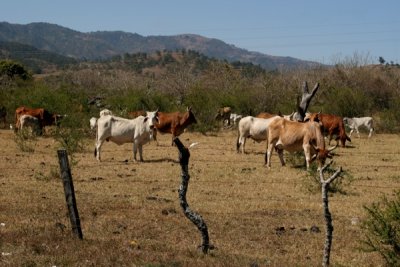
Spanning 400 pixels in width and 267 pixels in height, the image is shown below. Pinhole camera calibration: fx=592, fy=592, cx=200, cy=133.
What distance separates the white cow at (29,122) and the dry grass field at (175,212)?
7.02 meters

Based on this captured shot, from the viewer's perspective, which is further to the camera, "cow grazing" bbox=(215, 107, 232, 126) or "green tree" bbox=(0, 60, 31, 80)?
"green tree" bbox=(0, 60, 31, 80)

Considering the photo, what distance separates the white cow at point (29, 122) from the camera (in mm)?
26766

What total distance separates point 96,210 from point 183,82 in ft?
131

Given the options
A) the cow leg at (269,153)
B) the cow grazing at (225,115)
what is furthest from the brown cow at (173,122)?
the cow grazing at (225,115)

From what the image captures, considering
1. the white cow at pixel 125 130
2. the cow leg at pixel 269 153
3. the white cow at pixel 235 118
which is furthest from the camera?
the white cow at pixel 235 118

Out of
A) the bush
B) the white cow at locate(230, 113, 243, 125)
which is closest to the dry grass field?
the bush

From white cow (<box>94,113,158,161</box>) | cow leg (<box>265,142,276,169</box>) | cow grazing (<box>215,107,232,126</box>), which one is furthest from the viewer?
cow grazing (<box>215,107,232,126</box>)

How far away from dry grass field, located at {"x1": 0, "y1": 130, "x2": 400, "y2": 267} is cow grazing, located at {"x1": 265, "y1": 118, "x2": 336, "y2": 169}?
0.69 metres

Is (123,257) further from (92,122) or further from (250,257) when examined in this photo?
(92,122)

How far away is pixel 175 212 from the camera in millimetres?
11188

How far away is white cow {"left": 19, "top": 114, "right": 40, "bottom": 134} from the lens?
87.8ft

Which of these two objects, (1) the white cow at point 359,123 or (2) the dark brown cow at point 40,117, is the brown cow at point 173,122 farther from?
(1) the white cow at point 359,123

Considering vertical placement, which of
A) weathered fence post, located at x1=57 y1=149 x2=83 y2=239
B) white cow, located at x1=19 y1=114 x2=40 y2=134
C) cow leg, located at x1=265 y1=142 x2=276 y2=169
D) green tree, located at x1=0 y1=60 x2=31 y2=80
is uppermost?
green tree, located at x1=0 y1=60 x2=31 y2=80

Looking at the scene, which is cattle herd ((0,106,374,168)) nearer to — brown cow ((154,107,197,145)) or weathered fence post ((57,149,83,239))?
brown cow ((154,107,197,145))
